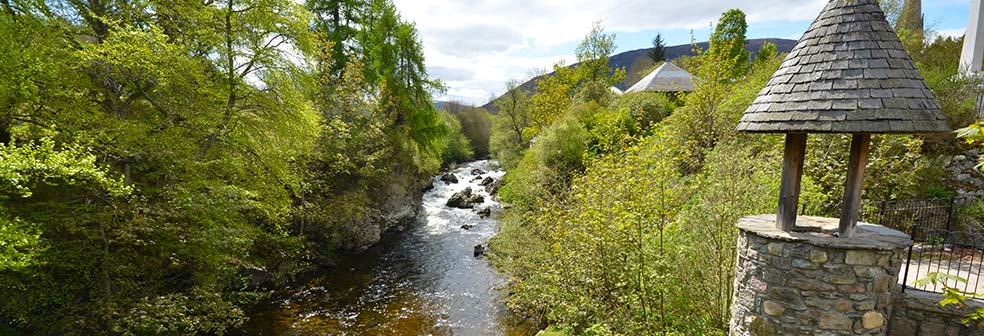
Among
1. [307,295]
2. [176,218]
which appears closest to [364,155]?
[307,295]

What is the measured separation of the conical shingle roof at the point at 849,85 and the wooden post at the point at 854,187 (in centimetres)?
46

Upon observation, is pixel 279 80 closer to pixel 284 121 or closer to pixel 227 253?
pixel 284 121

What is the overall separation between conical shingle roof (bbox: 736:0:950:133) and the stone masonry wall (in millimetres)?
2346

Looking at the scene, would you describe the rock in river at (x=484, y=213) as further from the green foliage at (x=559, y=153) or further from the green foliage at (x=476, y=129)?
the green foliage at (x=476, y=129)

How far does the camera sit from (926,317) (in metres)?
4.69

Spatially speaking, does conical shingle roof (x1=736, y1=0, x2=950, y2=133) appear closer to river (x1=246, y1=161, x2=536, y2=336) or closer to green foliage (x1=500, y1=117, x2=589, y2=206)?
river (x1=246, y1=161, x2=536, y2=336)

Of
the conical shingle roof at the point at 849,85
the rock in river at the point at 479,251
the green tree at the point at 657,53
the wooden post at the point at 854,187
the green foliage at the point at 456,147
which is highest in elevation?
the green tree at the point at 657,53

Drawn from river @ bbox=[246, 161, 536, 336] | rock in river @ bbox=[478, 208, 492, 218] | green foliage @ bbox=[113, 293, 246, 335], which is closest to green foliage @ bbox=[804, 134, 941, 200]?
river @ bbox=[246, 161, 536, 336]

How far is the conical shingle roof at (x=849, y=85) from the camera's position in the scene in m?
3.71

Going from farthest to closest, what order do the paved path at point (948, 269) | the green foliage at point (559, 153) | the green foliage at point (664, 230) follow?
the green foliage at point (559, 153) < the green foliage at point (664, 230) < the paved path at point (948, 269)

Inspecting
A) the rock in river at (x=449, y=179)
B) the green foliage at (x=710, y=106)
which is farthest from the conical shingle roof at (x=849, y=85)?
the rock in river at (x=449, y=179)

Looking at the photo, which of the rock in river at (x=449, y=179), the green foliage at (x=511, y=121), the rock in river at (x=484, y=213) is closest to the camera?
the rock in river at (x=484, y=213)

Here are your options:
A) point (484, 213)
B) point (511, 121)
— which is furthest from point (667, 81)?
point (511, 121)

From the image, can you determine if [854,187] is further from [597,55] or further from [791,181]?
[597,55]
